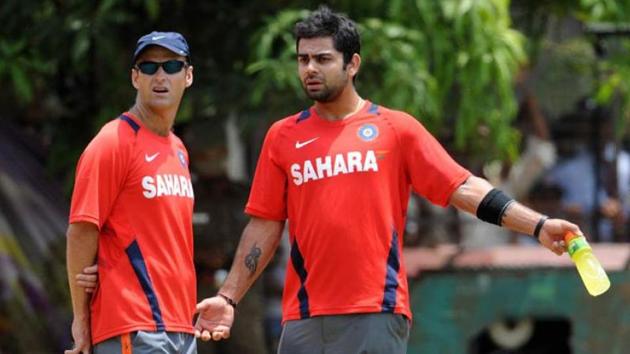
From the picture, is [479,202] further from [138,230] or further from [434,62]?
[434,62]

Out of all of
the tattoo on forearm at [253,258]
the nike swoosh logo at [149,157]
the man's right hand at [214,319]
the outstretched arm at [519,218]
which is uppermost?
the nike swoosh logo at [149,157]

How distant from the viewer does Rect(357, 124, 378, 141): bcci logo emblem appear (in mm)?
6473

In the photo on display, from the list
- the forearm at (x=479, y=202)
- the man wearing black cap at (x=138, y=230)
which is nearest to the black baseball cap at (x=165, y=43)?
the man wearing black cap at (x=138, y=230)

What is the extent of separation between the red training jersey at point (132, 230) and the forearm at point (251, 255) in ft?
1.22

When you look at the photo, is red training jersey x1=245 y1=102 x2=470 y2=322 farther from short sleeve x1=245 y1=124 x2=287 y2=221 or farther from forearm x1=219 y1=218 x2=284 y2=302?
forearm x1=219 y1=218 x2=284 y2=302

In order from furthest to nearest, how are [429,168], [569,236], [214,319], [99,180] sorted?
[214,319] → [429,168] → [569,236] → [99,180]

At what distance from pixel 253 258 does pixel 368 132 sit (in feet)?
2.52

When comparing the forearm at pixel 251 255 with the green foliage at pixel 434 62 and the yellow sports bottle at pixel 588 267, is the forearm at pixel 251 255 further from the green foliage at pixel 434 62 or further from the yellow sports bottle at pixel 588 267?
the green foliage at pixel 434 62

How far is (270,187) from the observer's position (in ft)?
21.7

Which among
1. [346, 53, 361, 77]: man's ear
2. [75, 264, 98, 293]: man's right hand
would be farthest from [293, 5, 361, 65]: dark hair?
[75, 264, 98, 293]: man's right hand

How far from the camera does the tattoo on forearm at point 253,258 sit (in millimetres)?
6668

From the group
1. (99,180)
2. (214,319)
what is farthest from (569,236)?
(99,180)

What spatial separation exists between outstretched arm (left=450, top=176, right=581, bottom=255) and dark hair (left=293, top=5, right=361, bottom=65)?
759mm

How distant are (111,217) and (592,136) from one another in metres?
8.44
